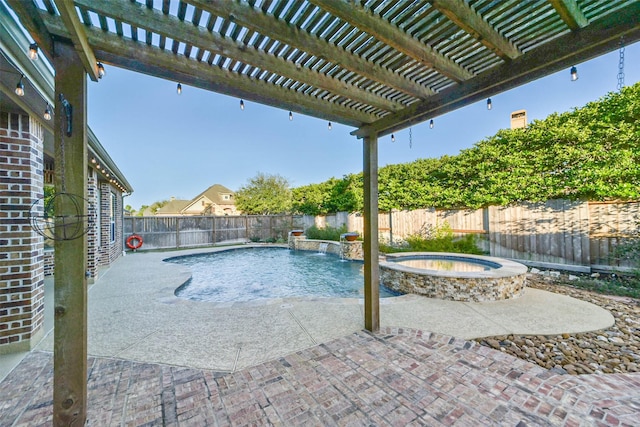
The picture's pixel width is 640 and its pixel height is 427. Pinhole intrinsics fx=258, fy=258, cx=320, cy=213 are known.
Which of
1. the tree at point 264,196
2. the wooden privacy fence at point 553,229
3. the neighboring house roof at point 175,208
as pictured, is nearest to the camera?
the wooden privacy fence at point 553,229

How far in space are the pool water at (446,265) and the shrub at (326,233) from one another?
4.70 metres

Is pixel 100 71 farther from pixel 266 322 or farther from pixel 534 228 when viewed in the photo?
pixel 534 228

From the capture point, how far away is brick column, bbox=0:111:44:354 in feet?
9.34

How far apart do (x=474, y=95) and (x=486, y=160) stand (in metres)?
6.82

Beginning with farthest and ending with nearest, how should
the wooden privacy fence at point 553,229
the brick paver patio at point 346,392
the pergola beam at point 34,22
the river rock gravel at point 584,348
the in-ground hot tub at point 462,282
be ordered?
the wooden privacy fence at point 553,229
the in-ground hot tub at point 462,282
the river rock gravel at point 584,348
the brick paver patio at point 346,392
the pergola beam at point 34,22

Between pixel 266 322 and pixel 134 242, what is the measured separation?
35.5 ft

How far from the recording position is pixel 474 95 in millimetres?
2398

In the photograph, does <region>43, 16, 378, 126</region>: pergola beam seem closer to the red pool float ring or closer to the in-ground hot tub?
the in-ground hot tub

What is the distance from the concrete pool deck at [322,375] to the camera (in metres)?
1.88

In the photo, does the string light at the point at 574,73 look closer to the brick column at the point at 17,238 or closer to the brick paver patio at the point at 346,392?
the brick paver patio at the point at 346,392

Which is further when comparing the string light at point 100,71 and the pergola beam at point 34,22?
the string light at point 100,71

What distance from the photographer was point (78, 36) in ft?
4.99

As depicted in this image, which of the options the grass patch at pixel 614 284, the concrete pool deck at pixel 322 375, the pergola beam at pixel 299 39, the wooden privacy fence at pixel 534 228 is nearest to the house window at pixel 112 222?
the wooden privacy fence at pixel 534 228

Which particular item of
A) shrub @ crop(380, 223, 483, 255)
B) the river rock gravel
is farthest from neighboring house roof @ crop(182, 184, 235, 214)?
the river rock gravel
